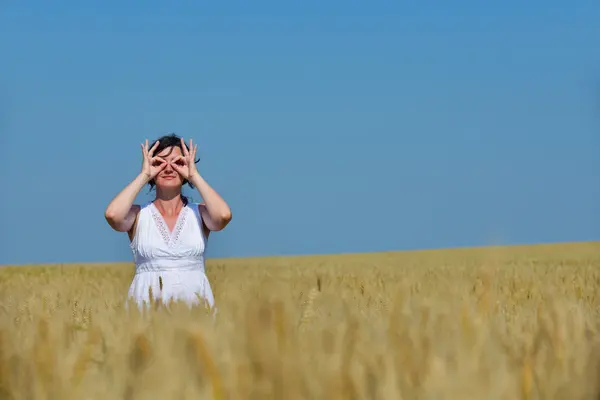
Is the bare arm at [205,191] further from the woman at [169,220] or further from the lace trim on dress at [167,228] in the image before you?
the lace trim on dress at [167,228]

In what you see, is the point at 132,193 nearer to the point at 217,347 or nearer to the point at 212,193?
the point at 212,193

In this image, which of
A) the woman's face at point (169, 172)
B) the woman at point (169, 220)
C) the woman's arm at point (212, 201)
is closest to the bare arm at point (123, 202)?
the woman at point (169, 220)

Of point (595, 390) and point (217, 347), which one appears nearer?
point (595, 390)

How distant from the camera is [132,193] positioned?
4.92 metres

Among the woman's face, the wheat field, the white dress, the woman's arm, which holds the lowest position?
the wheat field

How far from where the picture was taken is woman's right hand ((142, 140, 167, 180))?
193 inches

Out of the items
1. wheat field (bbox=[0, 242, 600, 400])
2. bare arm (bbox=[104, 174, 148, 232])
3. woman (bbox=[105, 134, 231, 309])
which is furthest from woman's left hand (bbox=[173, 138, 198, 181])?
wheat field (bbox=[0, 242, 600, 400])

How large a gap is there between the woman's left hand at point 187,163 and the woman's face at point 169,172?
0.03 meters

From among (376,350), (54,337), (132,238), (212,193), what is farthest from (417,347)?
(132,238)

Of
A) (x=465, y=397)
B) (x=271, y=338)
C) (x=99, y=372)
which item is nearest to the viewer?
(x=465, y=397)

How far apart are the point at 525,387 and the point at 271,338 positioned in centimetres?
43

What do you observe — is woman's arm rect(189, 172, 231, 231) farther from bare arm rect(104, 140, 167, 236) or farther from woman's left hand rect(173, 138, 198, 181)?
bare arm rect(104, 140, 167, 236)

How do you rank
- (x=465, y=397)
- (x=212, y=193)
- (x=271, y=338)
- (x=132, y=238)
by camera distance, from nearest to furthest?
(x=465, y=397) → (x=271, y=338) → (x=212, y=193) → (x=132, y=238)

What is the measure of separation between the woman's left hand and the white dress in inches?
12.3
